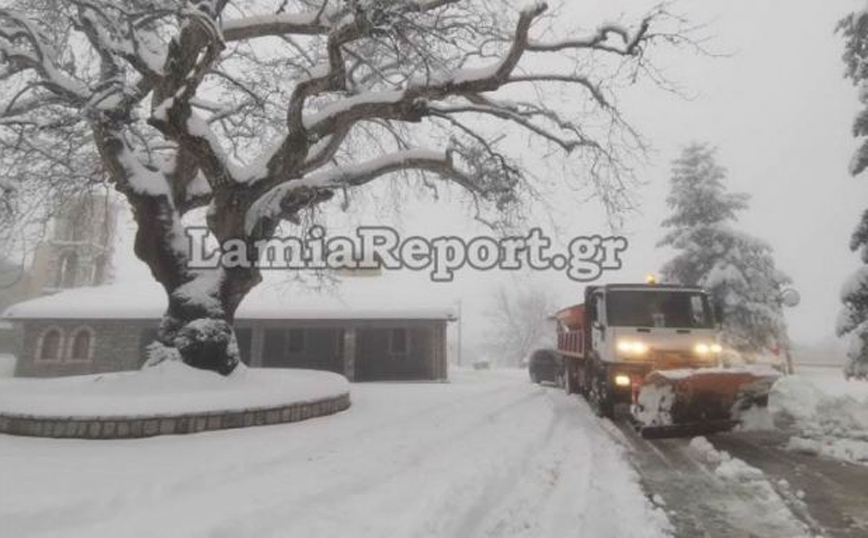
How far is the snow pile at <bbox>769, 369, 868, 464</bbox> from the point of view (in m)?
7.25

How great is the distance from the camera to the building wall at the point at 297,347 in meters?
22.7

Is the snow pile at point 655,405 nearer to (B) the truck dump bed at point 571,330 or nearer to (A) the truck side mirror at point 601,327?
(A) the truck side mirror at point 601,327

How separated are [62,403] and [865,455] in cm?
1064

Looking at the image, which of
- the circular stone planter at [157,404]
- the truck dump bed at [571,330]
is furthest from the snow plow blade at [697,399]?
the circular stone planter at [157,404]

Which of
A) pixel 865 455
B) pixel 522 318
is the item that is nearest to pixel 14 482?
pixel 865 455

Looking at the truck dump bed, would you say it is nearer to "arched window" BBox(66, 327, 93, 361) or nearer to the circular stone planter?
the circular stone planter

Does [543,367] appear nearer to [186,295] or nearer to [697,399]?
[697,399]

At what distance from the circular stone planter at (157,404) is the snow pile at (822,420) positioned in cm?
754

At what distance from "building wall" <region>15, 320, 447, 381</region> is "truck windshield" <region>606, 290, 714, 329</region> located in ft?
44.0

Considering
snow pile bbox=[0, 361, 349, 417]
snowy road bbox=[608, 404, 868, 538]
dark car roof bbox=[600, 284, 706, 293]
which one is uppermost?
dark car roof bbox=[600, 284, 706, 293]

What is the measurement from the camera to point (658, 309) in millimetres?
9898

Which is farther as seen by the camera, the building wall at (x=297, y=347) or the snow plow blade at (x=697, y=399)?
the building wall at (x=297, y=347)

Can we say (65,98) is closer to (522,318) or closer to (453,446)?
(453,446)

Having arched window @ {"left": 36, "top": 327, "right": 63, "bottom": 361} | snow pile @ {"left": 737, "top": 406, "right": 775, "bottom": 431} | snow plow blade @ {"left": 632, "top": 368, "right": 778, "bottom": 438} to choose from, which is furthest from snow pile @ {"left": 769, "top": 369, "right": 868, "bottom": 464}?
arched window @ {"left": 36, "top": 327, "right": 63, "bottom": 361}
